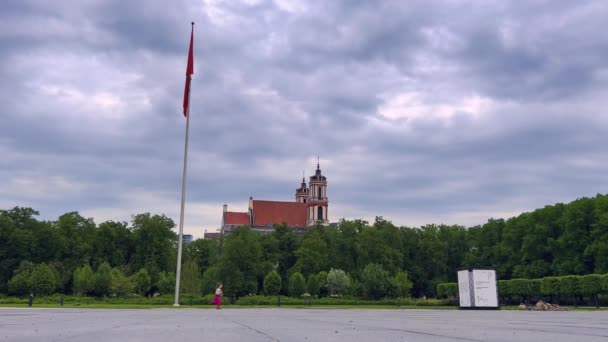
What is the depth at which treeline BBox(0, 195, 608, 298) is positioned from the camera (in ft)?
213

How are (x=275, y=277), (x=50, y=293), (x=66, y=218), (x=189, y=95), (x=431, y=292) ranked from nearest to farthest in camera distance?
(x=189, y=95) → (x=50, y=293) → (x=275, y=277) → (x=66, y=218) → (x=431, y=292)

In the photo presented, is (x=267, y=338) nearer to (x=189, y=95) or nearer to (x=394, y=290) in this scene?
(x=189, y=95)

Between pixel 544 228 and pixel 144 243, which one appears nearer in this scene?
pixel 544 228

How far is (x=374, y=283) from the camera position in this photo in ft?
214

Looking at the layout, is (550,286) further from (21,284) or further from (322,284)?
(21,284)

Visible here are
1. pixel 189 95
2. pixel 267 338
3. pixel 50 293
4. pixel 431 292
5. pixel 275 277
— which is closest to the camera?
pixel 267 338

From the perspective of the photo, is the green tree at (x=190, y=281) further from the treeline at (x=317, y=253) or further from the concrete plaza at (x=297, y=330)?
the concrete plaza at (x=297, y=330)

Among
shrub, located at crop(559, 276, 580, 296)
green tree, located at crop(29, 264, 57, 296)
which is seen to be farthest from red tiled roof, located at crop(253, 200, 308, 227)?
shrub, located at crop(559, 276, 580, 296)

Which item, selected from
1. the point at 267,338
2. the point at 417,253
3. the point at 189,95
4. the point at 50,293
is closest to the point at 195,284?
the point at 50,293

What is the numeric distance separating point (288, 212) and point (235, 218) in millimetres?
15729

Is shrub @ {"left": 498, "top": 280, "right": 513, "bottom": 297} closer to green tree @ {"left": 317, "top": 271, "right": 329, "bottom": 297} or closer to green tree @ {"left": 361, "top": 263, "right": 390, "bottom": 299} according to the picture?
green tree @ {"left": 361, "top": 263, "right": 390, "bottom": 299}

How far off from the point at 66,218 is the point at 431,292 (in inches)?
2199

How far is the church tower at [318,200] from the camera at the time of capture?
151 meters

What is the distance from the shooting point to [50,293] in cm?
6444
